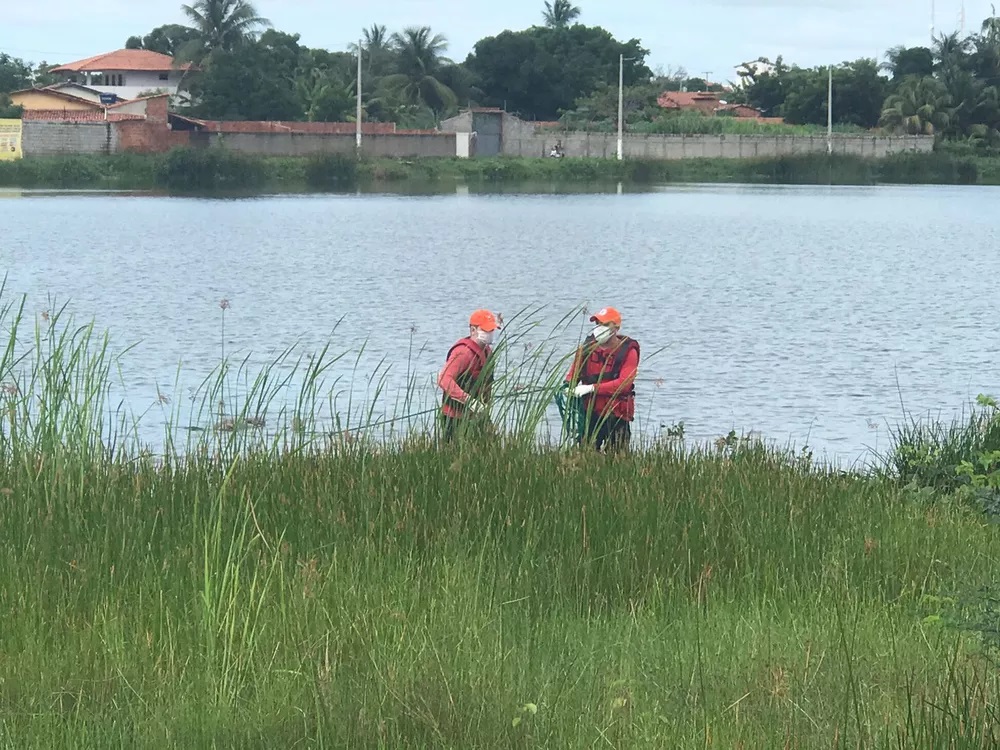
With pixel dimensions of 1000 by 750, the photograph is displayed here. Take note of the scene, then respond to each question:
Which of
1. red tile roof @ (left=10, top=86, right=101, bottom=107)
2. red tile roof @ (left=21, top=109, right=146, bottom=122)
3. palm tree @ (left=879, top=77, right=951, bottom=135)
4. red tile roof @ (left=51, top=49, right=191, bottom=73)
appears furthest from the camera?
red tile roof @ (left=51, top=49, right=191, bottom=73)

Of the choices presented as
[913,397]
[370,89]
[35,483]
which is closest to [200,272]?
[913,397]

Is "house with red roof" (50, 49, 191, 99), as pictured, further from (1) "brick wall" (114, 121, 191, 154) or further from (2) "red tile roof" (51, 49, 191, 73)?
(1) "brick wall" (114, 121, 191, 154)

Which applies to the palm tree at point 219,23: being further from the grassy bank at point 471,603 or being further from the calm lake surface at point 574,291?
the grassy bank at point 471,603

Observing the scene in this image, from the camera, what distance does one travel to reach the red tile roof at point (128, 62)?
116 metres

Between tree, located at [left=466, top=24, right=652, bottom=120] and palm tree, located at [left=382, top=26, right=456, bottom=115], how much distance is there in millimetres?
8778

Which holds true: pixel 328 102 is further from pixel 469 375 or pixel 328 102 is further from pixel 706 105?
pixel 469 375

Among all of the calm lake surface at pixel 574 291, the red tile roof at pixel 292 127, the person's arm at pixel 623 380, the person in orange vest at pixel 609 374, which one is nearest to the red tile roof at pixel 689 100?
the red tile roof at pixel 292 127

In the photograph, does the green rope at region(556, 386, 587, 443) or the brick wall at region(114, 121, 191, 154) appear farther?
the brick wall at region(114, 121, 191, 154)

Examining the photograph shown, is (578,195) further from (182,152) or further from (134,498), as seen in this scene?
(134,498)

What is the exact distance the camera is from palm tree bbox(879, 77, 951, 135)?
351 feet

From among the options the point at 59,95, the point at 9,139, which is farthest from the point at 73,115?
the point at 59,95

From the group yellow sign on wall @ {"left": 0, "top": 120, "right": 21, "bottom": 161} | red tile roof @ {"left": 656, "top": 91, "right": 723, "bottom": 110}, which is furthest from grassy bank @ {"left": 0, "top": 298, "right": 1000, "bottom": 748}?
red tile roof @ {"left": 656, "top": 91, "right": 723, "bottom": 110}

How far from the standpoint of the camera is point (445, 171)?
9675cm

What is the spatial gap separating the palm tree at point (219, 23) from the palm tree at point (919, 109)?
43.4m
